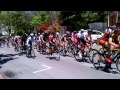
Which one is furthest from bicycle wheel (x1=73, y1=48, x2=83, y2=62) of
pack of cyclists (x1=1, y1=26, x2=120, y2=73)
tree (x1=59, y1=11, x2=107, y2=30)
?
tree (x1=59, y1=11, x2=107, y2=30)

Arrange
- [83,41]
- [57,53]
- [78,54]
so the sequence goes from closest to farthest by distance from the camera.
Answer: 1. [83,41]
2. [78,54]
3. [57,53]

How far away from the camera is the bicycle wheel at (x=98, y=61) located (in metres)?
12.9

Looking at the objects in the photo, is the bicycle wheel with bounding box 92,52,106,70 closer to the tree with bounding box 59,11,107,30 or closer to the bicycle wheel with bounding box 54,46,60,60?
the bicycle wheel with bounding box 54,46,60,60

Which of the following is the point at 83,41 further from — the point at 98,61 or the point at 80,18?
the point at 80,18

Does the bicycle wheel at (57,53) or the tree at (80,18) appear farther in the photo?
the tree at (80,18)

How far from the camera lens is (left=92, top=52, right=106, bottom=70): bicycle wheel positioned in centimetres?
1286

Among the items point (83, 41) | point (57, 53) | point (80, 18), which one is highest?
point (80, 18)

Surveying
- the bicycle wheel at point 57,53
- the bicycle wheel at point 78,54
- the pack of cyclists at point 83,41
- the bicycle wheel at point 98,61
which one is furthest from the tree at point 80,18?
the bicycle wheel at point 98,61

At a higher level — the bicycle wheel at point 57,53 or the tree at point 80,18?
the tree at point 80,18

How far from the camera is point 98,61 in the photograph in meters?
13.1

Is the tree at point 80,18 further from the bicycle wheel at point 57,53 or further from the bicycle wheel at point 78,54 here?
the bicycle wheel at point 78,54

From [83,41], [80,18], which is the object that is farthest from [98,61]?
[80,18]

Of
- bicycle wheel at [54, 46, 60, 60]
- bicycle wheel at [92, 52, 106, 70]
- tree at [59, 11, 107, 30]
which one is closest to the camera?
bicycle wheel at [92, 52, 106, 70]
